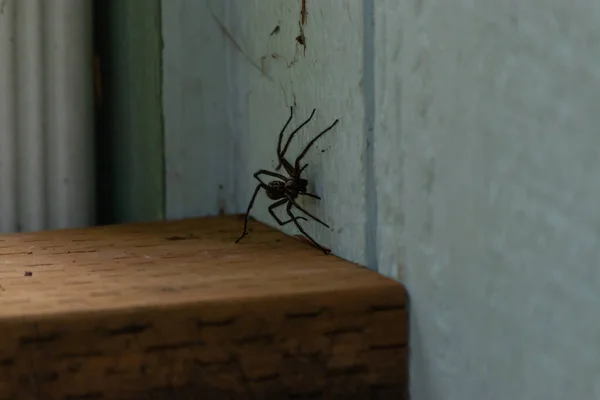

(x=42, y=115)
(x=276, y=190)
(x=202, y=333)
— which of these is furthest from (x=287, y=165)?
(x=42, y=115)

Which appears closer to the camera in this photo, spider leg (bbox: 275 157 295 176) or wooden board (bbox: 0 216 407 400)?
wooden board (bbox: 0 216 407 400)

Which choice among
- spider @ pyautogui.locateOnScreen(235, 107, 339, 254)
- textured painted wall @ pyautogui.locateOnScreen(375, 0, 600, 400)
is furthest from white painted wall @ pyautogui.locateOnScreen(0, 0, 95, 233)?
textured painted wall @ pyautogui.locateOnScreen(375, 0, 600, 400)

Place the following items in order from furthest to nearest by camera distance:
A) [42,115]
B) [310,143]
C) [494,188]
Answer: [42,115]
[310,143]
[494,188]

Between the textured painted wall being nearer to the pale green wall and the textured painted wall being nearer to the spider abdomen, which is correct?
the spider abdomen

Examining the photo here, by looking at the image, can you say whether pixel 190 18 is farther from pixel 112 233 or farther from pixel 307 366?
pixel 307 366

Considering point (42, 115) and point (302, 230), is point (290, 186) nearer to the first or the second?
point (302, 230)

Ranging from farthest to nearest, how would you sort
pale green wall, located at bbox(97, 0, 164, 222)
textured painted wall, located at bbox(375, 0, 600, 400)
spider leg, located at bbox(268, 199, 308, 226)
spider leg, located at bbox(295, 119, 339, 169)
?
pale green wall, located at bbox(97, 0, 164, 222) → spider leg, located at bbox(268, 199, 308, 226) → spider leg, located at bbox(295, 119, 339, 169) → textured painted wall, located at bbox(375, 0, 600, 400)

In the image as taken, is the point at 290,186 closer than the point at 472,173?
No
